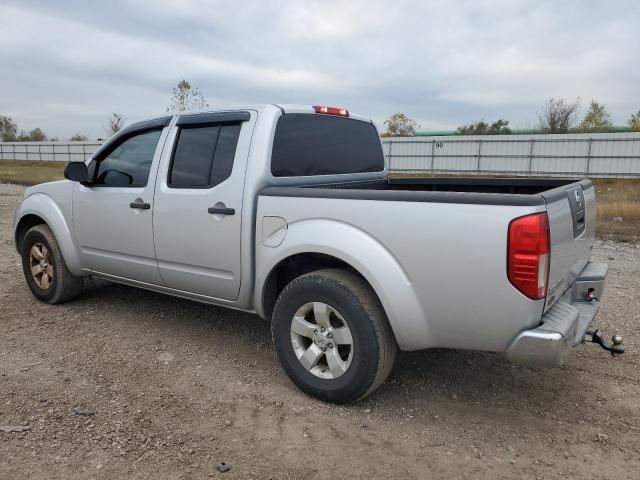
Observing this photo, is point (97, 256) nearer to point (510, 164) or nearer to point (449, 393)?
point (449, 393)

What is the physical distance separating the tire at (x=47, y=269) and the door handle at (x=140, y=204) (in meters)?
1.28

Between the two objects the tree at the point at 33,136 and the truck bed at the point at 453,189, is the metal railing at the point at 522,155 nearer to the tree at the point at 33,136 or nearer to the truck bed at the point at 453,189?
the truck bed at the point at 453,189

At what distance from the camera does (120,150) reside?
4621mm

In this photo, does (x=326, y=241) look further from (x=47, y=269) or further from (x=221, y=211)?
(x=47, y=269)

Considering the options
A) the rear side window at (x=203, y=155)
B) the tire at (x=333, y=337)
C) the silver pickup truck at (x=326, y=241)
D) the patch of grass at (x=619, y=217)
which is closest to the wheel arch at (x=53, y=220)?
the silver pickup truck at (x=326, y=241)

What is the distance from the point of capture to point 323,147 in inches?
165

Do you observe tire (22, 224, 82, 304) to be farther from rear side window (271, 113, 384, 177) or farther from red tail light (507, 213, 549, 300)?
red tail light (507, 213, 549, 300)

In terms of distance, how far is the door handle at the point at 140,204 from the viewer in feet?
13.7

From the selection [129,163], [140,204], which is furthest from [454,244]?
[129,163]

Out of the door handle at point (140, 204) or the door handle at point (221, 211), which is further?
the door handle at point (140, 204)

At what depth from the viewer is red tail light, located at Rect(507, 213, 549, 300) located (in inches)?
102

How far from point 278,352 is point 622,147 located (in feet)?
82.1

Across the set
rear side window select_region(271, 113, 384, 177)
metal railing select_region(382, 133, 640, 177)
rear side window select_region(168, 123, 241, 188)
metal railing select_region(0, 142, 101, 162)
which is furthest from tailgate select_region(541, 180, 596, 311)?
metal railing select_region(0, 142, 101, 162)

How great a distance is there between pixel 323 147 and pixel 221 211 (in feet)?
3.33
